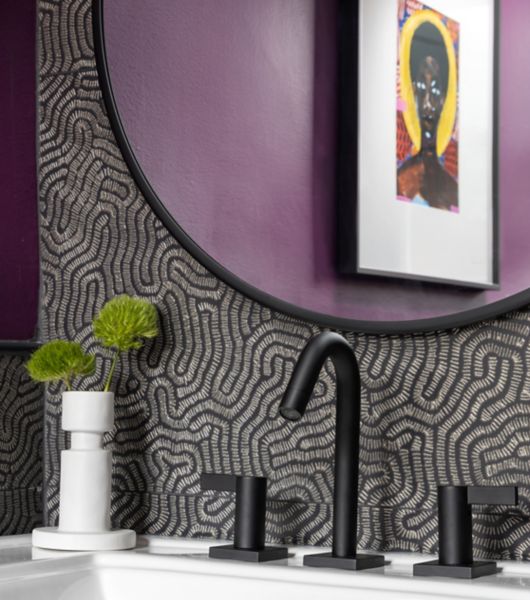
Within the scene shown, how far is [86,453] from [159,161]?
14.5 inches

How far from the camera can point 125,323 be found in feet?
4.44

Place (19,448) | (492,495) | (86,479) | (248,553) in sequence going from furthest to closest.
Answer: (19,448) → (86,479) → (248,553) → (492,495)

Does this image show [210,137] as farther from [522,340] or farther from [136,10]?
[522,340]

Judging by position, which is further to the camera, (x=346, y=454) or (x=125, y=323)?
(x=125, y=323)

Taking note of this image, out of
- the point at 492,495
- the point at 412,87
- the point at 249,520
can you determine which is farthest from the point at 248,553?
→ the point at 412,87

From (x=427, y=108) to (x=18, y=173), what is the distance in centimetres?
59

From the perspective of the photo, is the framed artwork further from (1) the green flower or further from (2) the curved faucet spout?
(1) the green flower

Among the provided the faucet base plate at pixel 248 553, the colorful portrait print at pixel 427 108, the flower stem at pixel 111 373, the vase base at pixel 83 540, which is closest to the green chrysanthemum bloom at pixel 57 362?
the flower stem at pixel 111 373

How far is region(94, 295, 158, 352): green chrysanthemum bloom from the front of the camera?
1.35 m

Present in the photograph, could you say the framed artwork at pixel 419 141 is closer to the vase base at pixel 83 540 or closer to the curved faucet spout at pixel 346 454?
the curved faucet spout at pixel 346 454

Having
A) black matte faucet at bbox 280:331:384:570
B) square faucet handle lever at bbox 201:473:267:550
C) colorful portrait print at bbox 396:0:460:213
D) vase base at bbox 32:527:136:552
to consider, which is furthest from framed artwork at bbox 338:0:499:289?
vase base at bbox 32:527:136:552

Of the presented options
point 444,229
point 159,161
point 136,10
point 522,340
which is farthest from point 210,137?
point 522,340

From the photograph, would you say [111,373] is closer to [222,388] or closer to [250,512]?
[222,388]

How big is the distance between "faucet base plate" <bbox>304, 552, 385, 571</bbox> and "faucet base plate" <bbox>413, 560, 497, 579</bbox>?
6cm
